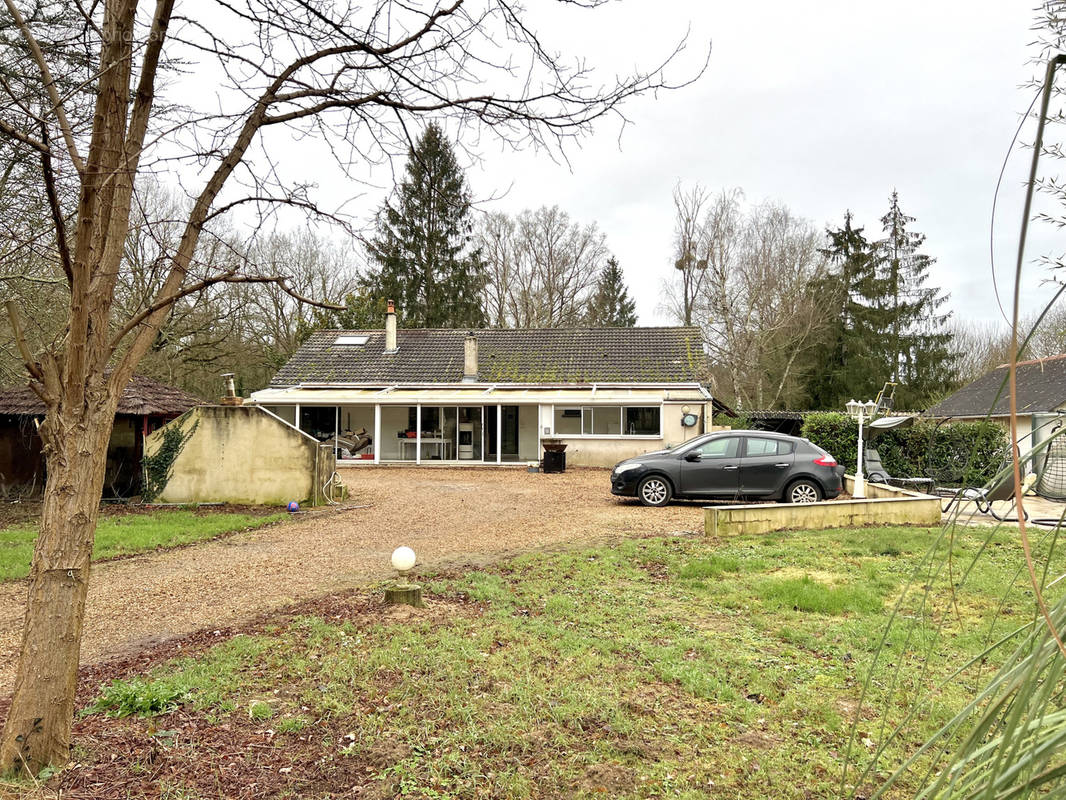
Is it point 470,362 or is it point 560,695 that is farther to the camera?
point 470,362

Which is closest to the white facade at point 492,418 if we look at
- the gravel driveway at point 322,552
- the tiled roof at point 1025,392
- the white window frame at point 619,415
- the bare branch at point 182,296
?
the white window frame at point 619,415

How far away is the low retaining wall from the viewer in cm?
984

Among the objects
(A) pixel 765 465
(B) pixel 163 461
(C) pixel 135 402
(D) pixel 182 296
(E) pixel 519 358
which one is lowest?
(B) pixel 163 461

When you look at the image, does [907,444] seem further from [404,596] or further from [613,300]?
[613,300]

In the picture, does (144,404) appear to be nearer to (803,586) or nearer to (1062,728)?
(803,586)

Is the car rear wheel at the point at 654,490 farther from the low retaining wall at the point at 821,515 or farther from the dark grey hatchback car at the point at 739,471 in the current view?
the low retaining wall at the point at 821,515

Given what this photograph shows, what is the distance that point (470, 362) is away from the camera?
2645 cm

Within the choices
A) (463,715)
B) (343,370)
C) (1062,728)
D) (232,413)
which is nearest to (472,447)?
(343,370)

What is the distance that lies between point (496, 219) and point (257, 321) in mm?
15676

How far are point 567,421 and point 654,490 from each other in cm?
1051

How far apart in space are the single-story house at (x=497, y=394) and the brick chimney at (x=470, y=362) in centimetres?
4

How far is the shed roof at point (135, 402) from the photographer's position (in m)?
14.8

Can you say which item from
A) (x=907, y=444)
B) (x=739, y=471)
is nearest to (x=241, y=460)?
(x=739, y=471)

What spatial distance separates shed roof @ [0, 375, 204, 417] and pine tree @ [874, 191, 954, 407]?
3313 cm
